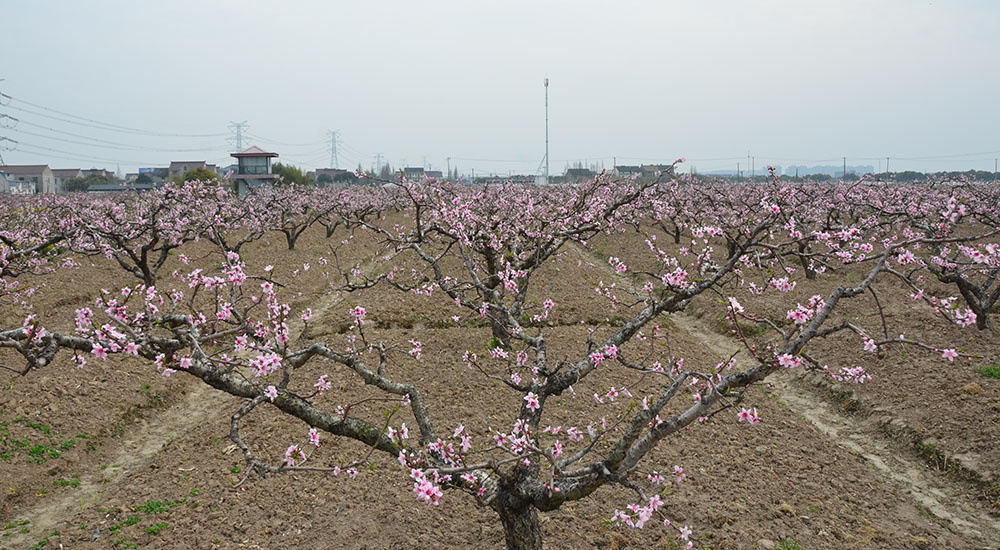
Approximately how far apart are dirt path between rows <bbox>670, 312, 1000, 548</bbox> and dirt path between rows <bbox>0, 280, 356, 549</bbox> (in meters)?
9.18

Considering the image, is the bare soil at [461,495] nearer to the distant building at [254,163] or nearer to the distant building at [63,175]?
the distant building at [254,163]

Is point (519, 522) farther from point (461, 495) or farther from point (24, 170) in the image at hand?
point (24, 170)

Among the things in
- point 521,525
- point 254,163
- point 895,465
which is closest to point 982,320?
point 895,465

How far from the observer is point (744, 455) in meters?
7.75

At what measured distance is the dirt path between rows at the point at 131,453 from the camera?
654 centimetres

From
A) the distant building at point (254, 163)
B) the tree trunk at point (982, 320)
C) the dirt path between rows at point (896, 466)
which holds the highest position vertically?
the distant building at point (254, 163)

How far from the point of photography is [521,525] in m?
4.84

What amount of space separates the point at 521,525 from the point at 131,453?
266 inches

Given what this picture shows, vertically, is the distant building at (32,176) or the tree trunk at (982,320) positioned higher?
the distant building at (32,176)

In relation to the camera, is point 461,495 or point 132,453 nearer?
point 461,495

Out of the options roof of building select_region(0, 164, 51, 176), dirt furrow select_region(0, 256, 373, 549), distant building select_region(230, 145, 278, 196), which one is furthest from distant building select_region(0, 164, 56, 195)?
dirt furrow select_region(0, 256, 373, 549)

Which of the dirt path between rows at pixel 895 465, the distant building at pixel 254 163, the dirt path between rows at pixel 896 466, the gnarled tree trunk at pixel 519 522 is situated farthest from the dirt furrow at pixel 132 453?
the distant building at pixel 254 163

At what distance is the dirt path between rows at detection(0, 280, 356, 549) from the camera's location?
21.4ft

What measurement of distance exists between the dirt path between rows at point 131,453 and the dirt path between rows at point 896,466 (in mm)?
9176
